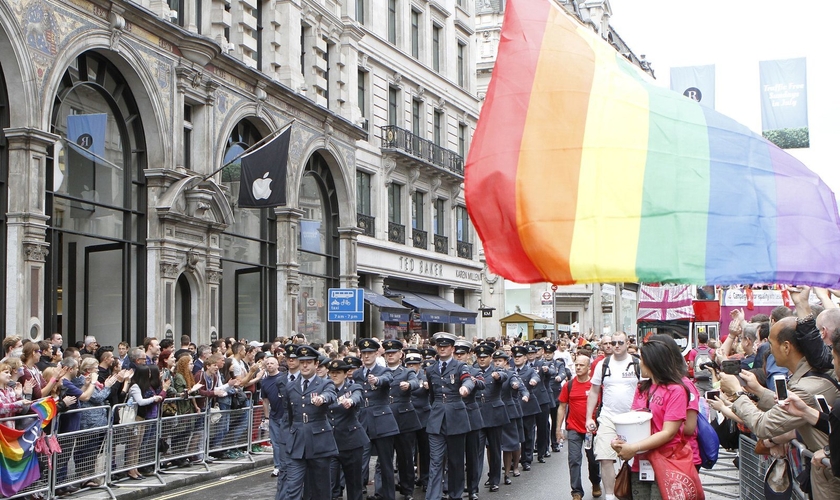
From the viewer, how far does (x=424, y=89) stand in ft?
127

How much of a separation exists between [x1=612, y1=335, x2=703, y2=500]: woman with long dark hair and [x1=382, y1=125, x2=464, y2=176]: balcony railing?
2827 cm

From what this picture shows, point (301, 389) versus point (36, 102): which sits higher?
Answer: point (36, 102)

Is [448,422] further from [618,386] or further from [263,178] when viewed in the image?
[263,178]

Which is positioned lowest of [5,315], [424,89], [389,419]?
[389,419]

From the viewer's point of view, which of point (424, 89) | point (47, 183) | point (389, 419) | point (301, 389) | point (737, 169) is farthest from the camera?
point (424, 89)

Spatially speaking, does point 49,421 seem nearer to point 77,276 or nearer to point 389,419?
point 389,419

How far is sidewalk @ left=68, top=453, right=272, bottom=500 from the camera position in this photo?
1295cm

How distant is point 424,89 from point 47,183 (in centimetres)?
2123

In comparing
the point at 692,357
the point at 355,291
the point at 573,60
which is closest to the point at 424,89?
the point at 355,291

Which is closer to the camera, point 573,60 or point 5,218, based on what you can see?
point 573,60

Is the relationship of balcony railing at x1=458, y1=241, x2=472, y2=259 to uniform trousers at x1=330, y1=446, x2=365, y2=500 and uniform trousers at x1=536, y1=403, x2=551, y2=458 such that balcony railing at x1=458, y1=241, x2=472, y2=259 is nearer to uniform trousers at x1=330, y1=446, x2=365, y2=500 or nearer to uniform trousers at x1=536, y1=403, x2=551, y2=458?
uniform trousers at x1=536, y1=403, x2=551, y2=458

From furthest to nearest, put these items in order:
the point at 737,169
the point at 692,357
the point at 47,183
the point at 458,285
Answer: the point at 458,285, the point at 692,357, the point at 47,183, the point at 737,169

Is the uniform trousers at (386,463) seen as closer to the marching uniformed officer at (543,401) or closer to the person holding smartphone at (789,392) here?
the marching uniformed officer at (543,401)

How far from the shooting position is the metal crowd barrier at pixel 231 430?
52.6ft
